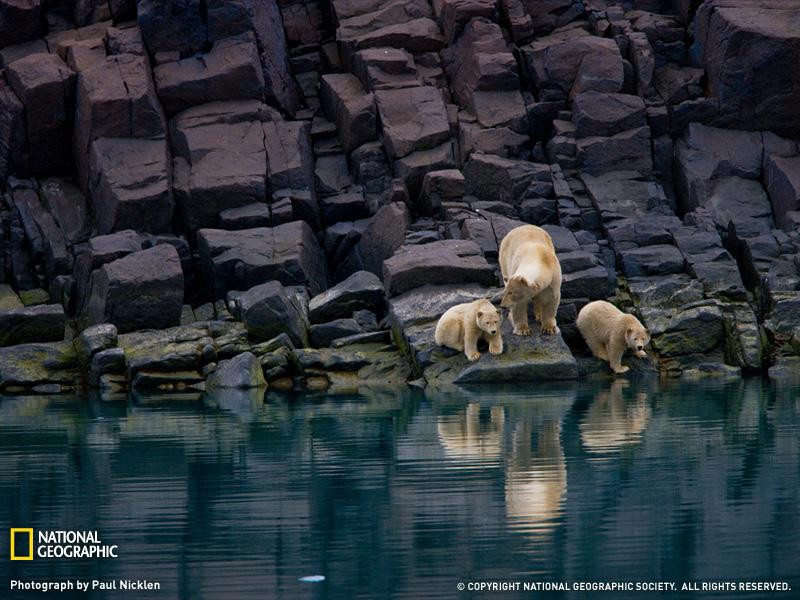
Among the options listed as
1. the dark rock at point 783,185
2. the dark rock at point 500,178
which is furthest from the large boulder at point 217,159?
the dark rock at point 783,185

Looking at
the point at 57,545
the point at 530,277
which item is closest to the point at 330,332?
the point at 530,277

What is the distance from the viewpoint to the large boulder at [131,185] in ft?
101

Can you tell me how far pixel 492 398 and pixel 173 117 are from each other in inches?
622

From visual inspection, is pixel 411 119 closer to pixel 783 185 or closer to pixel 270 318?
pixel 783 185

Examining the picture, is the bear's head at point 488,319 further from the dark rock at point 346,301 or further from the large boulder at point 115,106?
the large boulder at point 115,106

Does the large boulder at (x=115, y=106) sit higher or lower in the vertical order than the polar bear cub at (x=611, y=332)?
higher

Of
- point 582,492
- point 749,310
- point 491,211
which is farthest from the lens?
point 491,211

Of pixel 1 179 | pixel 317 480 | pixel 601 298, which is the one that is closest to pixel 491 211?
pixel 601 298

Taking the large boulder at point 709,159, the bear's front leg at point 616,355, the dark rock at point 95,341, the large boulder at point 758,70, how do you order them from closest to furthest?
the bear's front leg at point 616,355 → the dark rock at point 95,341 → the large boulder at point 709,159 → the large boulder at point 758,70

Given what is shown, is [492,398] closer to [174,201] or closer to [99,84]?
[174,201]

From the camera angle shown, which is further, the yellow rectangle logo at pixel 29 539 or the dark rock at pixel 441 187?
the dark rock at pixel 441 187

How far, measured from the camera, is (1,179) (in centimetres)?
3281

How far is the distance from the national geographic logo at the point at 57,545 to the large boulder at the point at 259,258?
725 inches

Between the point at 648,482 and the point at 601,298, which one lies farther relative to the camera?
the point at 601,298
